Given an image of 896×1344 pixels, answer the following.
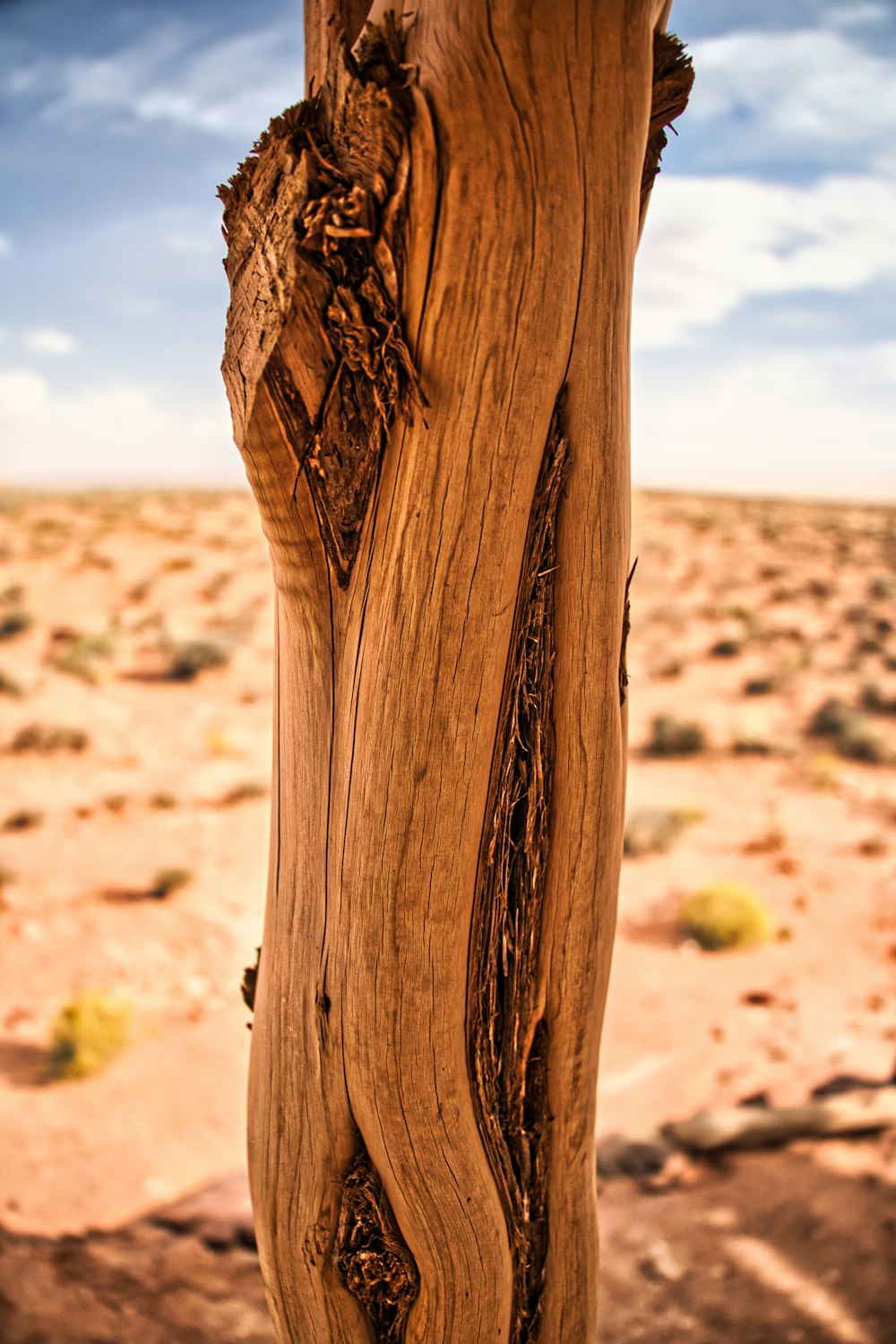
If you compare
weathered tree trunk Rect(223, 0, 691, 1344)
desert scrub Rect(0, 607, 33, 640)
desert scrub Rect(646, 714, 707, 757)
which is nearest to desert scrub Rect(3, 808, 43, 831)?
desert scrub Rect(0, 607, 33, 640)

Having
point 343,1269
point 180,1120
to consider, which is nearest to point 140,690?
point 180,1120

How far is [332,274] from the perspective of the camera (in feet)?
3.94

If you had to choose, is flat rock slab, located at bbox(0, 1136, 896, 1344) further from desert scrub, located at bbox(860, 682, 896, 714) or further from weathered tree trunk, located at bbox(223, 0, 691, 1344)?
desert scrub, located at bbox(860, 682, 896, 714)

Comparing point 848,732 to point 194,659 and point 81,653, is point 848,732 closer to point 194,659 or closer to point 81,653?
point 194,659

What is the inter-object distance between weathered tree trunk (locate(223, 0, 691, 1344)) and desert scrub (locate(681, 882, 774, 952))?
522 centimetres

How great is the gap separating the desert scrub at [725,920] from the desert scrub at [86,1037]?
13.4 ft

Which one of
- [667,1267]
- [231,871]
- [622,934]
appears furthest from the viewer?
[231,871]

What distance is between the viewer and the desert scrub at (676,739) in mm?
10836

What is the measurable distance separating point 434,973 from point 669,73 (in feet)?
4.97

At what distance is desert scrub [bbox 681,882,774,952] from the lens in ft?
21.7

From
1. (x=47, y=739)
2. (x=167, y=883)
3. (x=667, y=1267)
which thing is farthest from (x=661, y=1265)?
(x=47, y=739)

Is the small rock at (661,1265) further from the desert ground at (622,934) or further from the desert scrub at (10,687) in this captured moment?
the desert scrub at (10,687)

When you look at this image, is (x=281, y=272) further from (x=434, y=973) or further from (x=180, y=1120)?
(x=180, y=1120)

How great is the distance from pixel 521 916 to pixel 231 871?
6361mm
